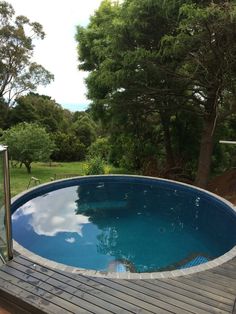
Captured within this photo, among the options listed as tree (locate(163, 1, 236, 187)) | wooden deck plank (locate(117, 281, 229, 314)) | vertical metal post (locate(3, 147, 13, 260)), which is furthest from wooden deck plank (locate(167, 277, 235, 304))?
tree (locate(163, 1, 236, 187))

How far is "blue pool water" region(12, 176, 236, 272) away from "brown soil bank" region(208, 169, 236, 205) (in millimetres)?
1809

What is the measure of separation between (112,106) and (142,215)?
4150 millimetres

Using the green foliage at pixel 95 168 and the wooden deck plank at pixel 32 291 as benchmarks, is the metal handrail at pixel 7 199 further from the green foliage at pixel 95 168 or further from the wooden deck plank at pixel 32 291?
the green foliage at pixel 95 168

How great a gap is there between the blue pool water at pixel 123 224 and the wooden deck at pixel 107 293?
1.75 metres

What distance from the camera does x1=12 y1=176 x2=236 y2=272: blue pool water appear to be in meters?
5.67

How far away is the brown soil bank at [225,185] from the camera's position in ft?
31.7

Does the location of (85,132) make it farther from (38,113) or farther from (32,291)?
(32,291)

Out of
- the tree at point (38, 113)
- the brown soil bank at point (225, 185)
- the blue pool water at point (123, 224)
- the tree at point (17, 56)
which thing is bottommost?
the blue pool water at point (123, 224)

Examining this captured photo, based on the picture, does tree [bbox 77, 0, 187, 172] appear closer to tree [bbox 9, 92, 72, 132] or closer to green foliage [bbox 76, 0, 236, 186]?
green foliage [bbox 76, 0, 236, 186]

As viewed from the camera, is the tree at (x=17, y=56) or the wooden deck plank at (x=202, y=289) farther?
the tree at (x=17, y=56)

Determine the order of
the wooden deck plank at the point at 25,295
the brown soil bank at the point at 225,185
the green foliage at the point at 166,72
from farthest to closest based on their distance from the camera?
the brown soil bank at the point at 225,185
the green foliage at the point at 166,72
the wooden deck plank at the point at 25,295

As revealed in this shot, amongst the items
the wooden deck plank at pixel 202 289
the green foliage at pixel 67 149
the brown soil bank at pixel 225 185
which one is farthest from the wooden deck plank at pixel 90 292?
the green foliage at pixel 67 149

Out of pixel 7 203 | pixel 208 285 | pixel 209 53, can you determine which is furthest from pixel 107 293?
pixel 209 53

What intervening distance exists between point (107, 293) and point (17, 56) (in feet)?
67.0
